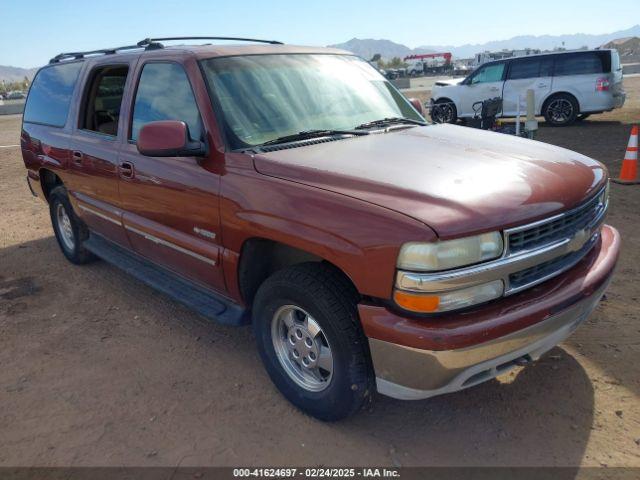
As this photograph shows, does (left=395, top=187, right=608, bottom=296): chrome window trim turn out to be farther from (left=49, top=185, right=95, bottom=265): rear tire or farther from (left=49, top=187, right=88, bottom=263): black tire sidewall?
(left=49, top=187, right=88, bottom=263): black tire sidewall

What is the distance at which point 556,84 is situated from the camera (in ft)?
44.1

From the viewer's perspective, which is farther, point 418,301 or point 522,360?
point 522,360

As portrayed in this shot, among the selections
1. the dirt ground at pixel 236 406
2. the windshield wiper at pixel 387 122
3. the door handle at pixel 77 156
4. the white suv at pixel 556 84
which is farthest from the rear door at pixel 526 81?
the door handle at pixel 77 156

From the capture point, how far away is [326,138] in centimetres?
314

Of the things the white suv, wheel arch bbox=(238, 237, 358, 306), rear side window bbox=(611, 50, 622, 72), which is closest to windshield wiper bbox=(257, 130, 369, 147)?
wheel arch bbox=(238, 237, 358, 306)

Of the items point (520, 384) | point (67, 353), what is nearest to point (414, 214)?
point (520, 384)

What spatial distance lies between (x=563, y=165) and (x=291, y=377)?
1844mm

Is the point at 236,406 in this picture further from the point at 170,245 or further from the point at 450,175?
the point at 450,175

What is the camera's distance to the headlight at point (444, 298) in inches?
86.2

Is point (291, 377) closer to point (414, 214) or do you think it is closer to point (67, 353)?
point (414, 214)

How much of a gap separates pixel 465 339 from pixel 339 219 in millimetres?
733

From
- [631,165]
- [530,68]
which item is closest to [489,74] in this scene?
[530,68]

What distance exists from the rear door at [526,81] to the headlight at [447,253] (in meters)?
12.3

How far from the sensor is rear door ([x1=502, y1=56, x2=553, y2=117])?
533 inches
